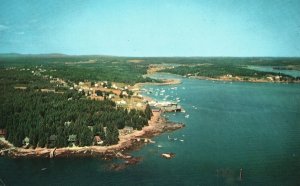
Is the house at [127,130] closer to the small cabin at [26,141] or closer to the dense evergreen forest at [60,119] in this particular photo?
the dense evergreen forest at [60,119]

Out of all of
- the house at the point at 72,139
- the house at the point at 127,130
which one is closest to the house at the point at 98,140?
the house at the point at 72,139

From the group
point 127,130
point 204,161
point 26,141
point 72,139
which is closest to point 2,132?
point 26,141

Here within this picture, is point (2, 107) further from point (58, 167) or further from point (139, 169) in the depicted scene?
point (139, 169)

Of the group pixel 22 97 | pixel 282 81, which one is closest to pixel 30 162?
pixel 22 97

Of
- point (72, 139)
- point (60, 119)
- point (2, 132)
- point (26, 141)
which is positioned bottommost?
point (26, 141)

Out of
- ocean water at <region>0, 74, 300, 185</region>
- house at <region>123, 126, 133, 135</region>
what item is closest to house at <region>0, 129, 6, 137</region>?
ocean water at <region>0, 74, 300, 185</region>

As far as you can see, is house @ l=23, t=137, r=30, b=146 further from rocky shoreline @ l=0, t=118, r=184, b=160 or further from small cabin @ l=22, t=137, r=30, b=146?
rocky shoreline @ l=0, t=118, r=184, b=160

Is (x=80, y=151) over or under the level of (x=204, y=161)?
over

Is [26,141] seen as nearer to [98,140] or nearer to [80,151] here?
[80,151]

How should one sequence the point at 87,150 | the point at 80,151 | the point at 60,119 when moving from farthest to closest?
the point at 60,119 → the point at 87,150 → the point at 80,151
